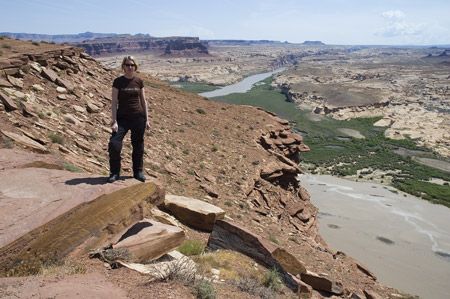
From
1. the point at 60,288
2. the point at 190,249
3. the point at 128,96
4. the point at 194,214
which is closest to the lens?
the point at 60,288

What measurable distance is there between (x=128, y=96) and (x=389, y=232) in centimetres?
2779

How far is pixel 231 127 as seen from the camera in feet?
76.7

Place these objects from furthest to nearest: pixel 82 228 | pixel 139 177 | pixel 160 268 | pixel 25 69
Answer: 1. pixel 25 69
2. pixel 139 177
3. pixel 160 268
4. pixel 82 228

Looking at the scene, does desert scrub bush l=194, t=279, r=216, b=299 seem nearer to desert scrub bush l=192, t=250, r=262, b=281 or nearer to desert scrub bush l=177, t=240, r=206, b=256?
desert scrub bush l=192, t=250, r=262, b=281

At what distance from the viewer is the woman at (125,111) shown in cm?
646

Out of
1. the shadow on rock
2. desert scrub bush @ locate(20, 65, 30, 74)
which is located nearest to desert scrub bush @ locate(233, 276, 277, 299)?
the shadow on rock

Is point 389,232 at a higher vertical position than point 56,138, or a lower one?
lower

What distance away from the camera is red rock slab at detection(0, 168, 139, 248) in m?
4.75

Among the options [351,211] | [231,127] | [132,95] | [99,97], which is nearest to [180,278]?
[132,95]

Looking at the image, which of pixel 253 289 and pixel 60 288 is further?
pixel 253 289

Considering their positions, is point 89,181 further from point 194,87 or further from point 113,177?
point 194,87

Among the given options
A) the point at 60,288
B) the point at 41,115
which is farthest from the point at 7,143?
the point at 60,288

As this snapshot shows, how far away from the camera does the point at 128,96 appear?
6598 millimetres

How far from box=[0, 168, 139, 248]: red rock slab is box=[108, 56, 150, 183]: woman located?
0.53 m
